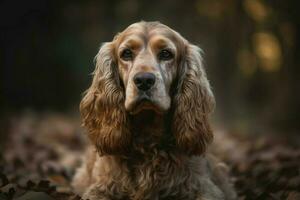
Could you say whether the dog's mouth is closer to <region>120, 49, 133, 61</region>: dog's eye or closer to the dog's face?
the dog's face

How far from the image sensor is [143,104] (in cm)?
529

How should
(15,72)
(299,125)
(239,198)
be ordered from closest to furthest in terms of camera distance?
1. (239,198)
2. (299,125)
3. (15,72)

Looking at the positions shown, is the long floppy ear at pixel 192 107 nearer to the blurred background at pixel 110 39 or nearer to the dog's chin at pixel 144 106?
the dog's chin at pixel 144 106

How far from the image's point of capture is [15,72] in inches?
637

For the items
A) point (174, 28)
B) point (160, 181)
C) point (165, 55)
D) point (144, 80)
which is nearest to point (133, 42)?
point (165, 55)

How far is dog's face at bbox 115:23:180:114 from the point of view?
17.2 ft

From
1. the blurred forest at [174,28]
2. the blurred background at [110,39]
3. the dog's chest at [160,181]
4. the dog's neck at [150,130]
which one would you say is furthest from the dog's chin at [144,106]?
the blurred background at [110,39]

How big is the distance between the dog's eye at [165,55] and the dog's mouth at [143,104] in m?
0.44

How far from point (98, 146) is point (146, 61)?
0.82m

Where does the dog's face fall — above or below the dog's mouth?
above

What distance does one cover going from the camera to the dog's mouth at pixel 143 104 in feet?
17.2

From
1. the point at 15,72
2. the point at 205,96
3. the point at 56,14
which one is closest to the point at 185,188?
the point at 205,96

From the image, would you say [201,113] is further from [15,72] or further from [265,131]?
[15,72]

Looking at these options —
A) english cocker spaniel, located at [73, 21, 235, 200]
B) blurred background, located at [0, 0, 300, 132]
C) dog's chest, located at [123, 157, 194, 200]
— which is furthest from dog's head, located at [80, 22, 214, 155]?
blurred background, located at [0, 0, 300, 132]
